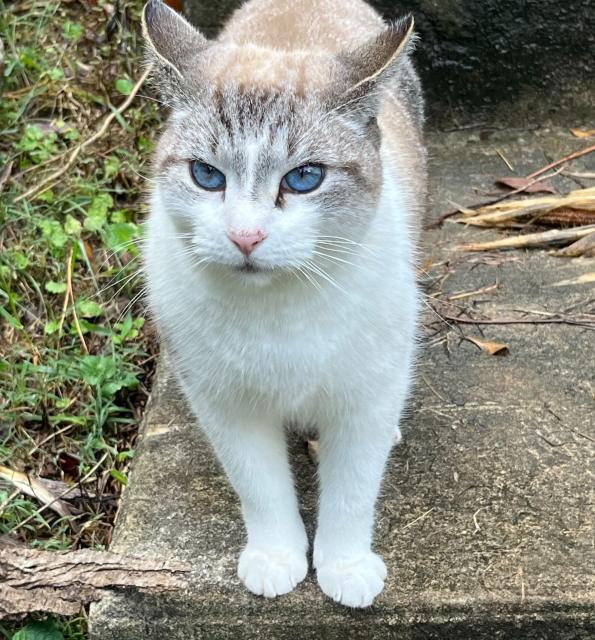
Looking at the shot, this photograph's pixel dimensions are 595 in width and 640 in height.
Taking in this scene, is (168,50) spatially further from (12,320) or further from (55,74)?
(55,74)

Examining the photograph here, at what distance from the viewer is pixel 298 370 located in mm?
2152

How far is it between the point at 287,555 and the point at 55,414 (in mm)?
1340

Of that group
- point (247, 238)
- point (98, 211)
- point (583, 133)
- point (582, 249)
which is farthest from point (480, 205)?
point (247, 238)

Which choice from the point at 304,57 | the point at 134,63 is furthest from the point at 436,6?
the point at 304,57

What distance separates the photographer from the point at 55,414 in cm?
332

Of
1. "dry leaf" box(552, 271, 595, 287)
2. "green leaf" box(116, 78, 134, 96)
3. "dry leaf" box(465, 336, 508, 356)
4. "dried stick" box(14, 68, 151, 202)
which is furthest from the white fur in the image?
"green leaf" box(116, 78, 134, 96)

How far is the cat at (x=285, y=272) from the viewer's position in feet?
6.20

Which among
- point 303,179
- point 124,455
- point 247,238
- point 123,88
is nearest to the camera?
point 247,238

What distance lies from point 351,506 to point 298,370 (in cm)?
41

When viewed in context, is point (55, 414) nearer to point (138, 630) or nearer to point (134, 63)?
point (138, 630)

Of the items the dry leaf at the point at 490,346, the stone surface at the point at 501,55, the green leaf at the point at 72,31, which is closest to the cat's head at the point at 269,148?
the dry leaf at the point at 490,346

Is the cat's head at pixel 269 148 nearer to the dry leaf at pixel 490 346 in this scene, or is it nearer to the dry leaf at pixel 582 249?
the dry leaf at pixel 490 346

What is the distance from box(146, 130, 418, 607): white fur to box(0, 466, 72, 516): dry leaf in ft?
2.97

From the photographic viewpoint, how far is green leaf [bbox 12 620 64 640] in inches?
99.3
